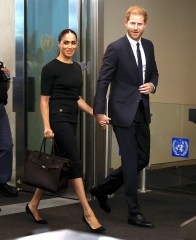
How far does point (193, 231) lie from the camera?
1518 millimetres

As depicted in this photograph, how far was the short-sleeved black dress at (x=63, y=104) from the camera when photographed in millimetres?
3994

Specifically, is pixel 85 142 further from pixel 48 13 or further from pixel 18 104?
pixel 48 13

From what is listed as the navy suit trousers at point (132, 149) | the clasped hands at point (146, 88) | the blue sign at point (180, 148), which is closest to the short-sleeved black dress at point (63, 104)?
the navy suit trousers at point (132, 149)

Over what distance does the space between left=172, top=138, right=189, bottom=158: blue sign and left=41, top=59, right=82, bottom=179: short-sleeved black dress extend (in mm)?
2171

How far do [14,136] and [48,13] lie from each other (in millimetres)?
1449

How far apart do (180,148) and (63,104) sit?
7.46 feet

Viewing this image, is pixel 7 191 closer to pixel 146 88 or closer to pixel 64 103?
pixel 64 103

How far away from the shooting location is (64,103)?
404 cm

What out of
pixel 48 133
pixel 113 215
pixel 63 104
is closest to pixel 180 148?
pixel 113 215

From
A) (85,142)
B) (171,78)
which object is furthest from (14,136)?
(171,78)

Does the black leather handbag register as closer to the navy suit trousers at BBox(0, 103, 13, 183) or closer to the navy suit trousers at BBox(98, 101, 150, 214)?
the navy suit trousers at BBox(98, 101, 150, 214)

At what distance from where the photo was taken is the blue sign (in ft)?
19.4

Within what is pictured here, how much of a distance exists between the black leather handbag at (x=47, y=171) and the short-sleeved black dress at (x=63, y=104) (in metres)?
0.09

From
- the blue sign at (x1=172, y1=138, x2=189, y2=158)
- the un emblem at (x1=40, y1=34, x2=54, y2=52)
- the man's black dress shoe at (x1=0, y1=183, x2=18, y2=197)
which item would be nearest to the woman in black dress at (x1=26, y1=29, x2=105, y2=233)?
the un emblem at (x1=40, y1=34, x2=54, y2=52)
